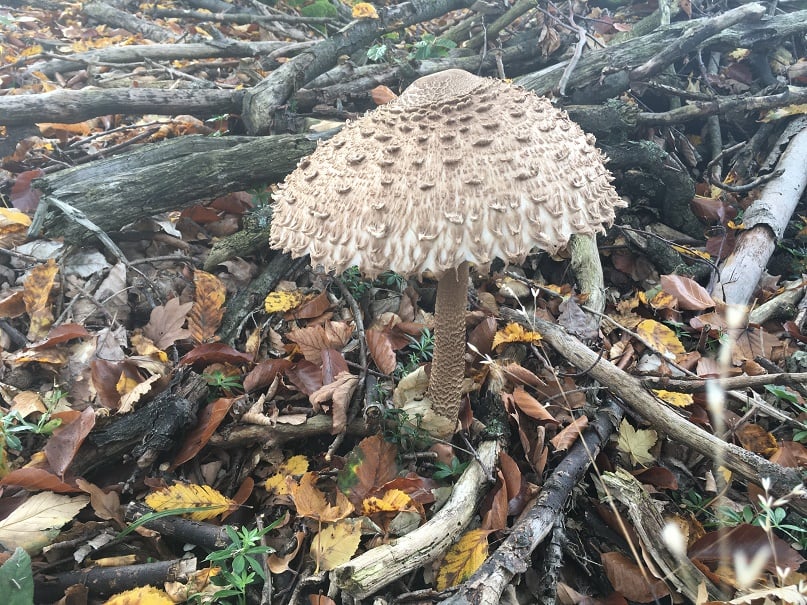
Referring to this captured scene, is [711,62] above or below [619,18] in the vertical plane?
below

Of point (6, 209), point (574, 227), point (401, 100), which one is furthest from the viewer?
point (6, 209)

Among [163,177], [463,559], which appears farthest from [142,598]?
[163,177]

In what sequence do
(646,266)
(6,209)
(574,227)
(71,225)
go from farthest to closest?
(646,266) < (6,209) < (71,225) < (574,227)

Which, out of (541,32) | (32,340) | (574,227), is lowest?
(32,340)

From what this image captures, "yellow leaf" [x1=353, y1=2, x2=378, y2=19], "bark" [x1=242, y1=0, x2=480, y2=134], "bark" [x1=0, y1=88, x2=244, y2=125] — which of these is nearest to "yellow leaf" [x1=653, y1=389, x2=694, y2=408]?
"bark" [x1=242, y1=0, x2=480, y2=134]

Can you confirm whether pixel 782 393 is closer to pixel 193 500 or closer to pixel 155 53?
pixel 193 500

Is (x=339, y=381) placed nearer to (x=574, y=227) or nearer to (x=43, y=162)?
(x=574, y=227)

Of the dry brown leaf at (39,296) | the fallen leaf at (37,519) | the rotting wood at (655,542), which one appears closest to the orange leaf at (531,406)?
the rotting wood at (655,542)

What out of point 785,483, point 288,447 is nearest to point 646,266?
point 785,483
